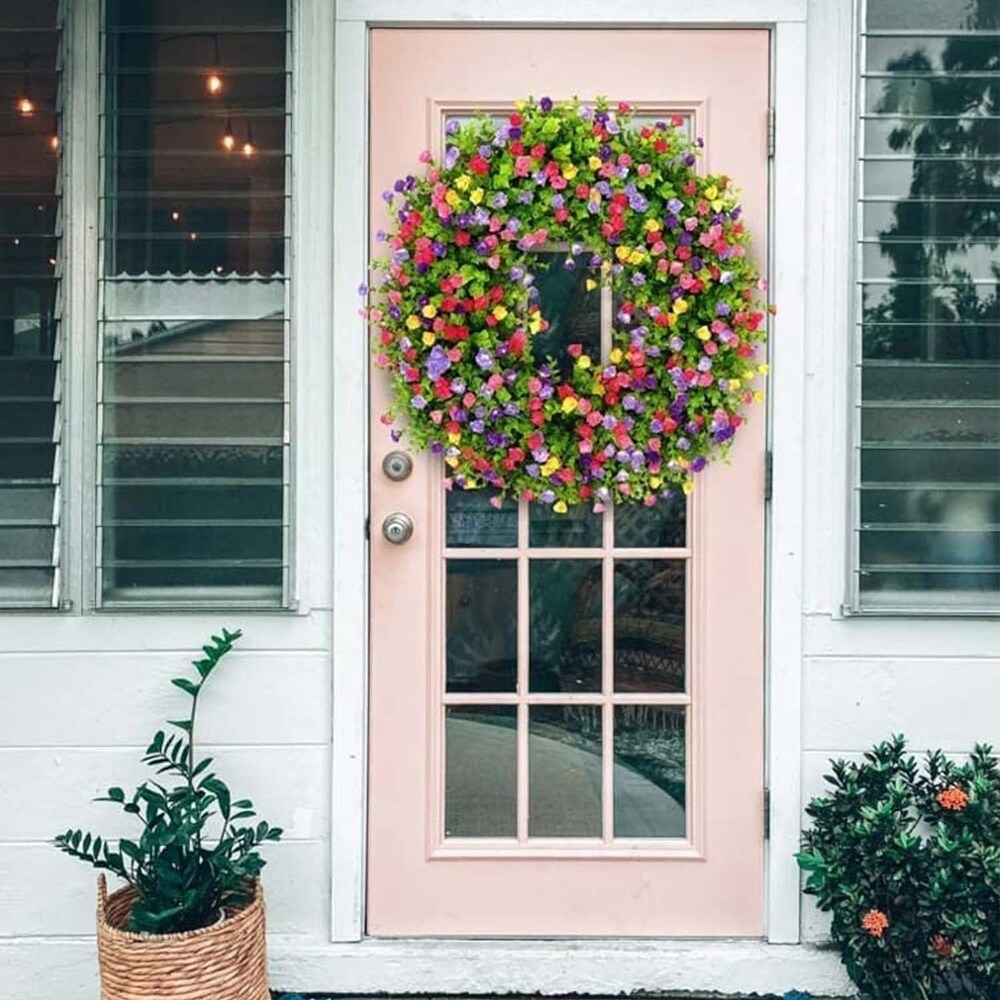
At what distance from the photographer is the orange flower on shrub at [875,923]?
2.06 meters

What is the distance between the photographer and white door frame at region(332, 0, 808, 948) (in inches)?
91.3

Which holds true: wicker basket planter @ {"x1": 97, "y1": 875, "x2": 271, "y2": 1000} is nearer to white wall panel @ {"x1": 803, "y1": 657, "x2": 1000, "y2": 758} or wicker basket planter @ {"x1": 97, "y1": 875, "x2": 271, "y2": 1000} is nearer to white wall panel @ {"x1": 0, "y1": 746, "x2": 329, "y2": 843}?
white wall panel @ {"x1": 0, "y1": 746, "x2": 329, "y2": 843}

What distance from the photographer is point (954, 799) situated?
2.14m

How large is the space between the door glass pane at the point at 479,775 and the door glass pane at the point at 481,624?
0.07 meters

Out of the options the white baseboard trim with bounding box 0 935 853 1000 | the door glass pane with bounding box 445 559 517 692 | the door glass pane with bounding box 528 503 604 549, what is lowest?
the white baseboard trim with bounding box 0 935 853 1000

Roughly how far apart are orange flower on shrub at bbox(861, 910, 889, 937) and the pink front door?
12.4 inches

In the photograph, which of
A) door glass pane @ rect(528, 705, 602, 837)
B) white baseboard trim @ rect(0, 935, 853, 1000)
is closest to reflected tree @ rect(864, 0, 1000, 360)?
door glass pane @ rect(528, 705, 602, 837)

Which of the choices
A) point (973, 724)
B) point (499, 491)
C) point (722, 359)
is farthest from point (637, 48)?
point (973, 724)

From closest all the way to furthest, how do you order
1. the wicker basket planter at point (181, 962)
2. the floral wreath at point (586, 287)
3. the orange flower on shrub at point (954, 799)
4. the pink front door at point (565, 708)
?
the wicker basket planter at point (181, 962) < the orange flower on shrub at point (954, 799) < the floral wreath at point (586, 287) < the pink front door at point (565, 708)

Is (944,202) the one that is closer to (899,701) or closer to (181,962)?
(899,701)

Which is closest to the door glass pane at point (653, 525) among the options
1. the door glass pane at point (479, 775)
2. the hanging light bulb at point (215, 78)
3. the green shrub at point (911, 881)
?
the door glass pane at point (479, 775)

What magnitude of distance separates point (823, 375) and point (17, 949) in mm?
2112

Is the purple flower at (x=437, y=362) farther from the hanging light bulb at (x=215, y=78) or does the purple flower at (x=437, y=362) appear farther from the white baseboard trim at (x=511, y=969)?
the white baseboard trim at (x=511, y=969)

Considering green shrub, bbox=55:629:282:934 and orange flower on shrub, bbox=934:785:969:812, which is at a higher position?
orange flower on shrub, bbox=934:785:969:812
